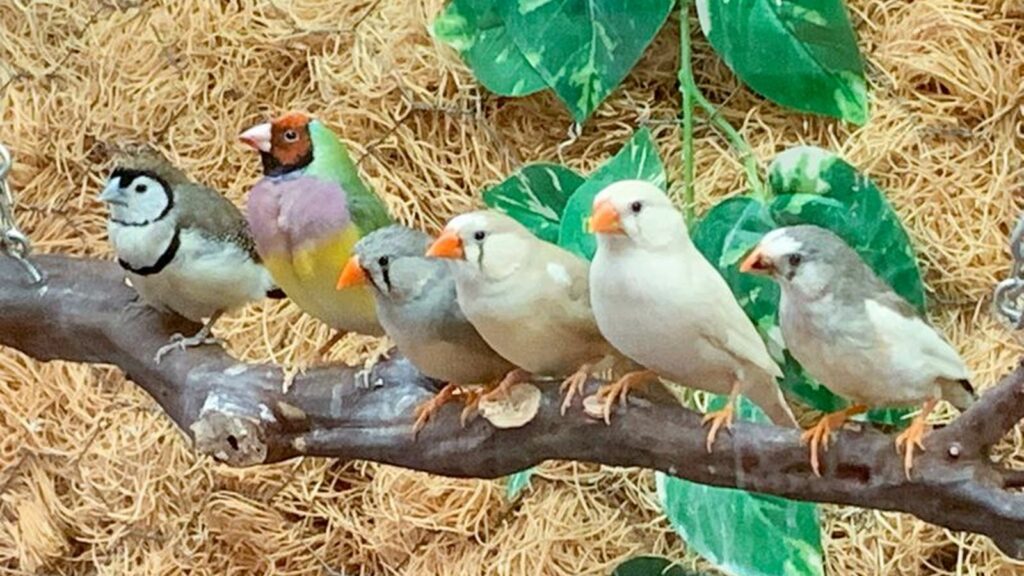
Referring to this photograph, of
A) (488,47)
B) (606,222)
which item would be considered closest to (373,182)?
(488,47)

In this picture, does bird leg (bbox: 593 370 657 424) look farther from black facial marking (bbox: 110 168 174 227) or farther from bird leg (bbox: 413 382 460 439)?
black facial marking (bbox: 110 168 174 227)

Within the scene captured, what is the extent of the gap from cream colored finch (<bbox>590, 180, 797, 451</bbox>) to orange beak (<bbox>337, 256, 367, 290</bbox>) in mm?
152

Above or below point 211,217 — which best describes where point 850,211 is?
below

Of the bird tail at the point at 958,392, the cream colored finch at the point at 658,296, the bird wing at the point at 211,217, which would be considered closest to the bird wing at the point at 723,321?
the cream colored finch at the point at 658,296

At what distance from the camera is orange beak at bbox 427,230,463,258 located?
0.84 metres

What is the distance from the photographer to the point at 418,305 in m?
0.91

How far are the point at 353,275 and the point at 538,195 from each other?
0.55m

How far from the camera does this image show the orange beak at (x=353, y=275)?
89cm

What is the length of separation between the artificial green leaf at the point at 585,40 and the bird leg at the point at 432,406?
518 millimetres

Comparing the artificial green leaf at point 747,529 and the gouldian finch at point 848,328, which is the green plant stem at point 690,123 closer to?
the artificial green leaf at point 747,529

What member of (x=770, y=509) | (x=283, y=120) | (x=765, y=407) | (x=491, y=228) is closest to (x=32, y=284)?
(x=283, y=120)

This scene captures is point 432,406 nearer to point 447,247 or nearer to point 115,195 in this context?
point 447,247

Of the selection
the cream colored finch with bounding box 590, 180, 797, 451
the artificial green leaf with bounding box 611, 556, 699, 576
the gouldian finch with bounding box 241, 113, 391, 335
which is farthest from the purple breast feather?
the artificial green leaf with bounding box 611, 556, 699, 576

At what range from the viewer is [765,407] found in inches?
37.1
